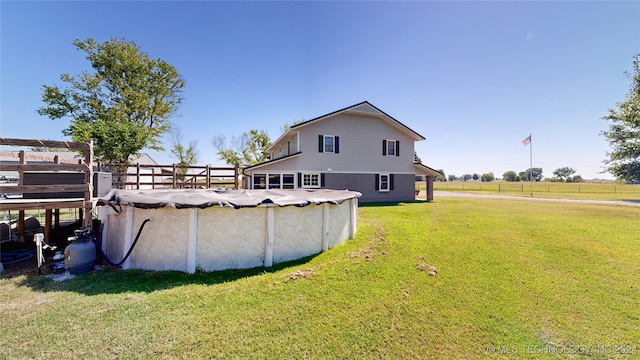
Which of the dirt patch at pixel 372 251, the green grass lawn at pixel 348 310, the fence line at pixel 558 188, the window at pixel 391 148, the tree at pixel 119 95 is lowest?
the green grass lawn at pixel 348 310

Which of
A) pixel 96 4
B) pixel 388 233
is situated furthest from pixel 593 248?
pixel 96 4

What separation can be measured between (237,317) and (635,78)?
3178cm

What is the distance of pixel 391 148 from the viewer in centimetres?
1948

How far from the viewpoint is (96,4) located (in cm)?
1338

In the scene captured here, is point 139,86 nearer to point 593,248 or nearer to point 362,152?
point 362,152

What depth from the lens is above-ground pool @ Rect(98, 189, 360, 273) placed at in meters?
5.00

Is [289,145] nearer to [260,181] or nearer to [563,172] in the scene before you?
[260,181]

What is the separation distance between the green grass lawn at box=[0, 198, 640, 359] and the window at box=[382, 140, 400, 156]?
13.7m

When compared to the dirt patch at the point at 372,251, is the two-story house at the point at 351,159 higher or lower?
higher

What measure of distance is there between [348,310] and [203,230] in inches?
135

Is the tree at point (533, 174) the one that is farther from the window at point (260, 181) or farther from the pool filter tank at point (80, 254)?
the pool filter tank at point (80, 254)

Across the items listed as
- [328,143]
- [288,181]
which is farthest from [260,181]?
[328,143]

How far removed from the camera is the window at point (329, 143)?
17484 millimetres

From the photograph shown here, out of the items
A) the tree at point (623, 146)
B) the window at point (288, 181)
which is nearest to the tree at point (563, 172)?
the tree at point (623, 146)
